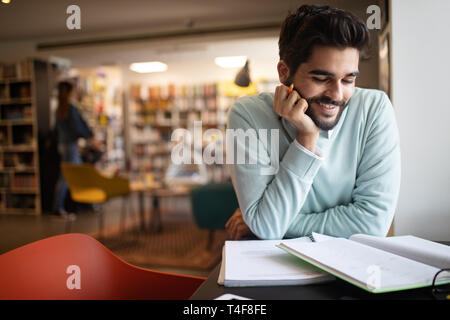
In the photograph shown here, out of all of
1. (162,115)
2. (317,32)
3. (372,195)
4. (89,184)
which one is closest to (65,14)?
(317,32)

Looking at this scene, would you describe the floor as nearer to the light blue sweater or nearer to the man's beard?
the light blue sweater

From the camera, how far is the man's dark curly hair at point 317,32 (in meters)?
0.76

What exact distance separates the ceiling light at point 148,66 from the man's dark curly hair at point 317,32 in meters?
5.26

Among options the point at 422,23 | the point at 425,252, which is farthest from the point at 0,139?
the point at 422,23

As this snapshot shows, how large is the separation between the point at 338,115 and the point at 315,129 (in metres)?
0.10

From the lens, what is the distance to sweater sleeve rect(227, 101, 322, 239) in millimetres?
760

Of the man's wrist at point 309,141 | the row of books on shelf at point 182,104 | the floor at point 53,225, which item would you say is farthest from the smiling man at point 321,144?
the row of books on shelf at point 182,104

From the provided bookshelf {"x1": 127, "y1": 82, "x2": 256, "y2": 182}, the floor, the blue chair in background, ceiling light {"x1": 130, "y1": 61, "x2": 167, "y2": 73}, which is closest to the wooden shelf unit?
bookshelf {"x1": 127, "y1": 82, "x2": 256, "y2": 182}

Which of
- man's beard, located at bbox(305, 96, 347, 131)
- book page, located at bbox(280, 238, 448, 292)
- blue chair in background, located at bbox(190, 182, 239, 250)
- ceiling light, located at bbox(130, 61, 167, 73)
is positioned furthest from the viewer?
ceiling light, located at bbox(130, 61, 167, 73)

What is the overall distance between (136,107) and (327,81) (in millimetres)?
6264

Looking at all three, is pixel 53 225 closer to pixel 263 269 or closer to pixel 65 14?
pixel 65 14

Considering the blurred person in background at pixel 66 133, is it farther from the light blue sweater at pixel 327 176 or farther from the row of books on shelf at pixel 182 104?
the row of books on shelf at pixel 182 104

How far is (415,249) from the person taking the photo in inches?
23.1

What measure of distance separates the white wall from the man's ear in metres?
0.38
